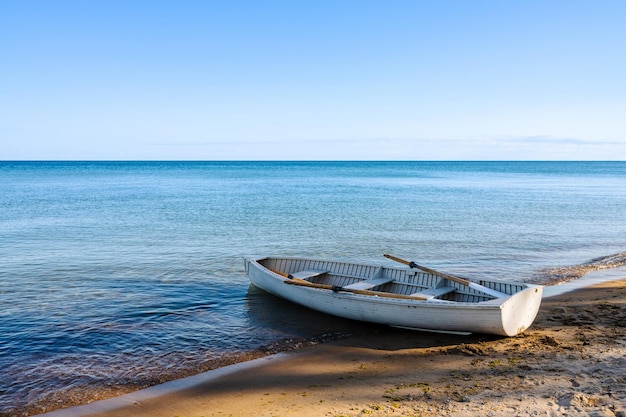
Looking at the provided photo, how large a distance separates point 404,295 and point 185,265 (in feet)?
32.7

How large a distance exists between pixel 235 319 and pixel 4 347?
5034mm

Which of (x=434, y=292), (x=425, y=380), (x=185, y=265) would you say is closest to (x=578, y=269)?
(x=434, y=292)

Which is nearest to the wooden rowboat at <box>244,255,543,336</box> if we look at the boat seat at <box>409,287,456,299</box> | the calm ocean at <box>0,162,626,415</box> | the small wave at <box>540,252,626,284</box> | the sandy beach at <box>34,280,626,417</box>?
the boat seat at <box>409,287,456,299</box>

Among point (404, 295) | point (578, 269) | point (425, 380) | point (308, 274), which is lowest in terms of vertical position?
point (578, 269)

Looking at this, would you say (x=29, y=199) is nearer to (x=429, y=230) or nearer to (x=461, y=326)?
(x=429, y=230)

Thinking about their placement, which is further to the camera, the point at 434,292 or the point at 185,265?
the point at 185,265

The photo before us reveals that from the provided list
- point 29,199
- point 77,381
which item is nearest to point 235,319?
point 77,381

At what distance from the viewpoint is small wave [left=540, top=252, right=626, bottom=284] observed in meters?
17.1

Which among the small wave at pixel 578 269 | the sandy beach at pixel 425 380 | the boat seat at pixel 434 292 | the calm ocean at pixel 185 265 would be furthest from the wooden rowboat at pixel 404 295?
the small wave at pixel 578 269

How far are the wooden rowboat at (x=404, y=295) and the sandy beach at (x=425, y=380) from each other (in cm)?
40

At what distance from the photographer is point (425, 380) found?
8.77 metres

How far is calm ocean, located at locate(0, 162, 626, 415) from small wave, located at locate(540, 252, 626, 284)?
0.31 m

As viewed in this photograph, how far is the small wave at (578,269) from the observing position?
1712 cm

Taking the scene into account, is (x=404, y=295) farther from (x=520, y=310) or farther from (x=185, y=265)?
(x=185, y=265)
